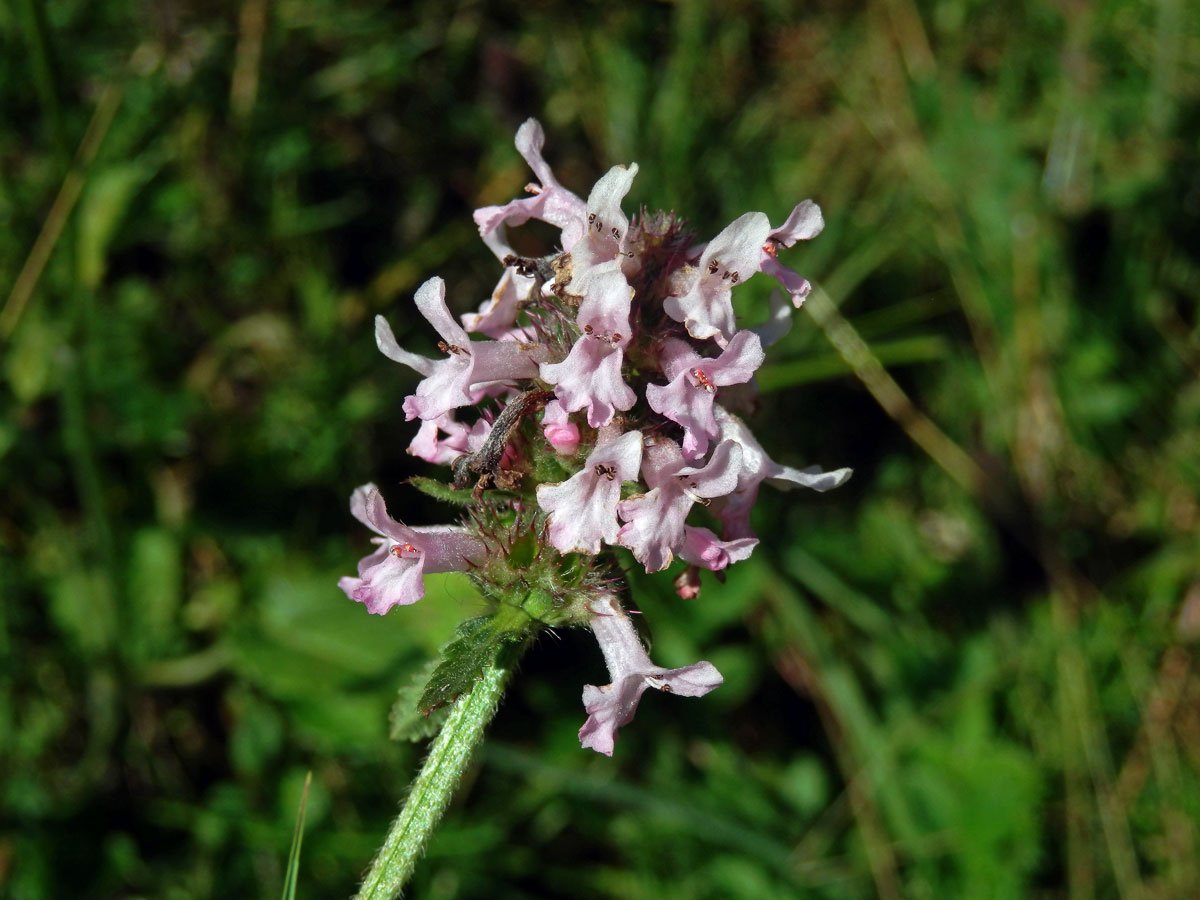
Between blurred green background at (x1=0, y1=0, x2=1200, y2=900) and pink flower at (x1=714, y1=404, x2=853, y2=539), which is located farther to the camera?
blurred green background at (x1=0, y1=0, x2=1200, y2=900)

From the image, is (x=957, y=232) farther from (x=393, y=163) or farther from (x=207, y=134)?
(x=207, y=134)

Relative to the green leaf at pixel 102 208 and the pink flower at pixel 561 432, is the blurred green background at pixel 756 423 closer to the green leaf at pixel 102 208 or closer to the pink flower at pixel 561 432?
the green leaf at pixel 102 208

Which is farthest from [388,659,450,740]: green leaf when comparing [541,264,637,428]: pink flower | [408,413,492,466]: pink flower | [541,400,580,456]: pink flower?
[541,264,637,428]: pink flower

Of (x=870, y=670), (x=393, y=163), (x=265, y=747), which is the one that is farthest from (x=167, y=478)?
(x=870, y=670)

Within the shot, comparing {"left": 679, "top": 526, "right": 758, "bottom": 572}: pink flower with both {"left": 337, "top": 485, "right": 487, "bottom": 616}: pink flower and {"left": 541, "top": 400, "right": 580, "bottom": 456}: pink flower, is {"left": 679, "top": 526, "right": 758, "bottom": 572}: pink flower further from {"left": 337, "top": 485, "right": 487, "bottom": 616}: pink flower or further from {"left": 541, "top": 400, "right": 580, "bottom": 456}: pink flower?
{"left": 337, "top": 485, "right": 487, "bottom": 616}: pink flower

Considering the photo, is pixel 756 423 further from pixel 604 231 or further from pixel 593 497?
pixel 593 497
